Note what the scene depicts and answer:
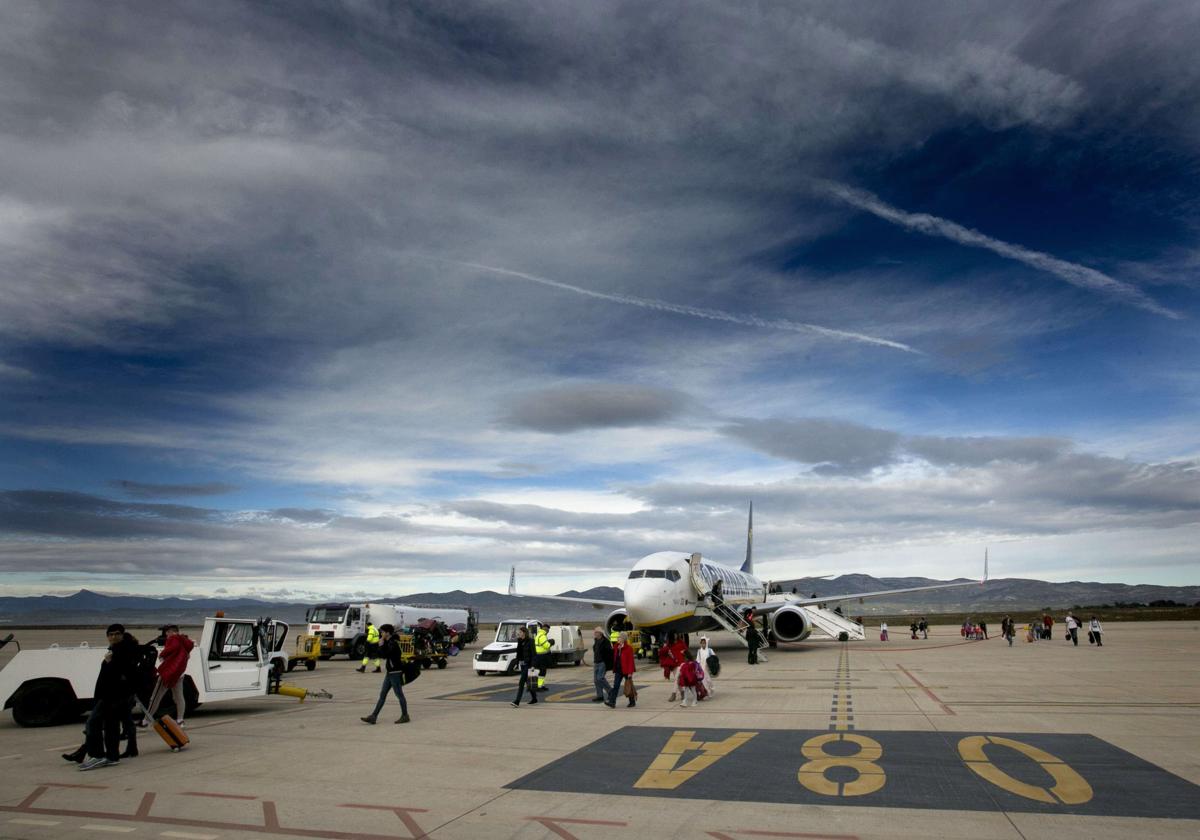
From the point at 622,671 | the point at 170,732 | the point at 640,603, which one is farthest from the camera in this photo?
the point at 640,603

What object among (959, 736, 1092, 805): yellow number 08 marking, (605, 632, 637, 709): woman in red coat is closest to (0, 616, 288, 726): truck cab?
(605, 632, 637, 709): woman in red coat

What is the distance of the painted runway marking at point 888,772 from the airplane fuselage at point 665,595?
49.8ft

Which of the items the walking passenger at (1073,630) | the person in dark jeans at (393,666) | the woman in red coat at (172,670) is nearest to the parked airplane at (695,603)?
the walking passenger at (1073,630)

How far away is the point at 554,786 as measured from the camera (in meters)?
9.46

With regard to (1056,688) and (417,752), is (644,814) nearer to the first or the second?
(417,752)

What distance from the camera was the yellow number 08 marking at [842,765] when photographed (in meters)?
9.06

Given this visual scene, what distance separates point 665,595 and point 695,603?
11.1 ft

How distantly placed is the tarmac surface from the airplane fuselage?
9495mm

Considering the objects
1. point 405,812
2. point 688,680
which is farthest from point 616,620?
point 405,812

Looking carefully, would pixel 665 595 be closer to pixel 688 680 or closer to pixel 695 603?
pixel 695 603

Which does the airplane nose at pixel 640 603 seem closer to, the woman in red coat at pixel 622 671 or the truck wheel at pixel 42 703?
the woman in red coat at pixel 622 671

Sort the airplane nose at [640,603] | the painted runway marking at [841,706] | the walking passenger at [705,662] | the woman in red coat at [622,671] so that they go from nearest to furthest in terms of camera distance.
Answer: the painted runway marking at [841,706], the woman in red coat at [622,671], the walking passenger at [705,662], the airplane nose at [640,603]

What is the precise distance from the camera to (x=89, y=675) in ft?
50.6

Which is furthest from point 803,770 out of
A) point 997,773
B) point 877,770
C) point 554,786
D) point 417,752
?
point 417,752
